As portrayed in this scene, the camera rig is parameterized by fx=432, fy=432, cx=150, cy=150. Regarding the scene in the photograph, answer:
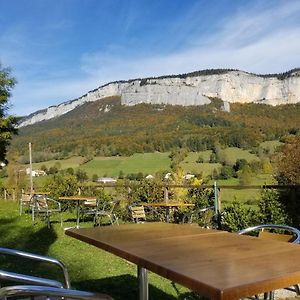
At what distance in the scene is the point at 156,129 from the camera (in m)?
28.6

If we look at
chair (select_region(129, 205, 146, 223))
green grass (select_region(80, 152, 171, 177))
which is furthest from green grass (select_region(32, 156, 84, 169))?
chair (select_region(129, 205, 146, 223))

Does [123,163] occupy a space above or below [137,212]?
above

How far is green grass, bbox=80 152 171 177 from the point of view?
22375 mm

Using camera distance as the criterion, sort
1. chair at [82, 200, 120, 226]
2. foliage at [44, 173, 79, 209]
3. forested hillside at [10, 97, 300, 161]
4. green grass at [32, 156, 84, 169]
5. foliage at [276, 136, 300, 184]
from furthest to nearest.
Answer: green grass at [32, 156, 84, 169] < forested hillside at [10, 97, 300, 161] < foliage at [44, 173, 79, 209] < foliage at [276, 136, 300, 184] < chair at [82, 200, 120, 226]

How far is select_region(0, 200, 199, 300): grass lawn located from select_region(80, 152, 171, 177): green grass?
13.8 meters

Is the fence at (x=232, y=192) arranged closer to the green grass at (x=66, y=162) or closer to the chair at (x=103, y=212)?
the chair at (x=103, y=212)

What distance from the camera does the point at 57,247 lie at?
6516mm

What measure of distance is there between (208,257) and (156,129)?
26782 millimetres

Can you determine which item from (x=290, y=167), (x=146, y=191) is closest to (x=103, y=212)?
(x=146, y=191)

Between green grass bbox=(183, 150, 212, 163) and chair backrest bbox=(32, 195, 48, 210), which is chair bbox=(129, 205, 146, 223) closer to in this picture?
chair backrest bbox=(32, 195, 48, 210)

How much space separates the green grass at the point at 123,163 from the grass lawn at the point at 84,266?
13.8m

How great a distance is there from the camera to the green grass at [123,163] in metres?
22.4

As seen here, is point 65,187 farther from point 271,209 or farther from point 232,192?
point 271,209

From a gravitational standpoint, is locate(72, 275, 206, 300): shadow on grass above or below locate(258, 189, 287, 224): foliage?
below
